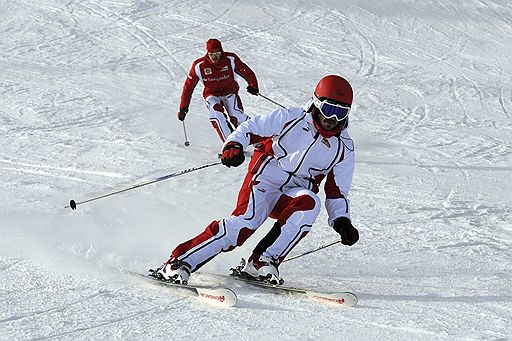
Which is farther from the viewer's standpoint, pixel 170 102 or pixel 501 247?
pixel 170 102

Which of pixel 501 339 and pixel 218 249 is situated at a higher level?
pixel 501 339

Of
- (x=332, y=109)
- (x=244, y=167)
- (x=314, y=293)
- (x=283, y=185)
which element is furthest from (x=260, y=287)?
(x=244, y=167)

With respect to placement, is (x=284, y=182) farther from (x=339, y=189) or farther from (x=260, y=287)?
(x=260, y=287)

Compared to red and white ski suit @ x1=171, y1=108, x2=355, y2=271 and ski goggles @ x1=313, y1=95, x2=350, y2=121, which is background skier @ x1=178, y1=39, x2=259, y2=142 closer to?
red and white ski suit @ x1=171, y1=108, x2=355, y2=271

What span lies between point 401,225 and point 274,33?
992cm

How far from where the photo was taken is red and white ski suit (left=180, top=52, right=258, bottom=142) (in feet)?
30.8

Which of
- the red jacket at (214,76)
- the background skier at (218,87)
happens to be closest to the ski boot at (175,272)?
the background skier at (218,87)

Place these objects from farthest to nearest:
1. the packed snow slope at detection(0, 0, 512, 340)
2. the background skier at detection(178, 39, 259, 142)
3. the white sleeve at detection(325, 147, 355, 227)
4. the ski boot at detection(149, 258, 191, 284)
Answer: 1. the background skier at detection(178, 39, 259, 142)
2. the white sleeve at detection(325, 147, 355, 227)
3. the ski boot at detection(149, 258, 191, 284)
4. the packed snow slope at detection(0, 0, 512, 340)

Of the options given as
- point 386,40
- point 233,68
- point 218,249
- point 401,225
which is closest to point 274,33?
point 386,40

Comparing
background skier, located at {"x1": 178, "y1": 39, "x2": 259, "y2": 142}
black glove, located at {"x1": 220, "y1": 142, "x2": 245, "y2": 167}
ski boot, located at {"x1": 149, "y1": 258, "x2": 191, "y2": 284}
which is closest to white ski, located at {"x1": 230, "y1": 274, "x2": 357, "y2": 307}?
ski boot, located at {"x1": 149, "y1": 258, "x2": 191, "y2": 284}

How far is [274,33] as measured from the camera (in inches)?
642

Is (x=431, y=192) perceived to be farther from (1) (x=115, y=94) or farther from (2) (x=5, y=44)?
(2) (x=5, y=44)

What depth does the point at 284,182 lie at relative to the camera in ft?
17.2

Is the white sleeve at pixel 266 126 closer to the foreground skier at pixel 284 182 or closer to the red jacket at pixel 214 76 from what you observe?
the foreground skier at pixel 284 182
